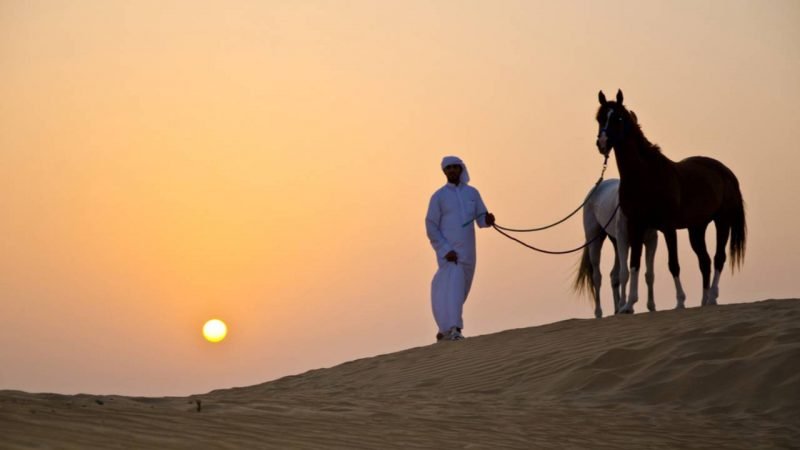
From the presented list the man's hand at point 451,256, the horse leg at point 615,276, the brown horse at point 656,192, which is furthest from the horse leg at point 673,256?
the man's hand at point 451,256

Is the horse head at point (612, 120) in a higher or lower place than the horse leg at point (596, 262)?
higher

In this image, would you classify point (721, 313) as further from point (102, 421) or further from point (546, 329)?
point (102, 421)

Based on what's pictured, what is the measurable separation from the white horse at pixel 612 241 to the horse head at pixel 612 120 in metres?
1.27

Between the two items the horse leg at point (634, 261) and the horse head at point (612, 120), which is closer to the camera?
the horse head at point (612, 120)

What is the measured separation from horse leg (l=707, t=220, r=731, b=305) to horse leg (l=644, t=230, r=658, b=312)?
28.4 inches

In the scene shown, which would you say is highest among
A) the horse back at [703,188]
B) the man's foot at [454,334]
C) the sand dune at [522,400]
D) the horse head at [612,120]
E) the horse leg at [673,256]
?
the horse head at [612,120]

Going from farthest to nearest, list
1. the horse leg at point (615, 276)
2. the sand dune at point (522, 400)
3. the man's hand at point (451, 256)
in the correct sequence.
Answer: the horse leg at point (615, 276) < the man's hand at point (451, 256) < the sand dune at point (522, 400)

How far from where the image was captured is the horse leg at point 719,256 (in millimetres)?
16608

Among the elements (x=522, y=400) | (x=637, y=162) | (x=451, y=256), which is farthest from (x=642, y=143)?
(x=522, y=400)

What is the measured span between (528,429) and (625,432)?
0.66m

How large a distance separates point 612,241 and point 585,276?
0.74 metres

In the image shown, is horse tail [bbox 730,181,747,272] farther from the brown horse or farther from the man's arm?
the man's arm

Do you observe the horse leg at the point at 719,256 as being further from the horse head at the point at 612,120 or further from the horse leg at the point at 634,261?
the horse head at the point at 612,120

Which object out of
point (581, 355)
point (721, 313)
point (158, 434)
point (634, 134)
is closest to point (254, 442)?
point (158, 434)
